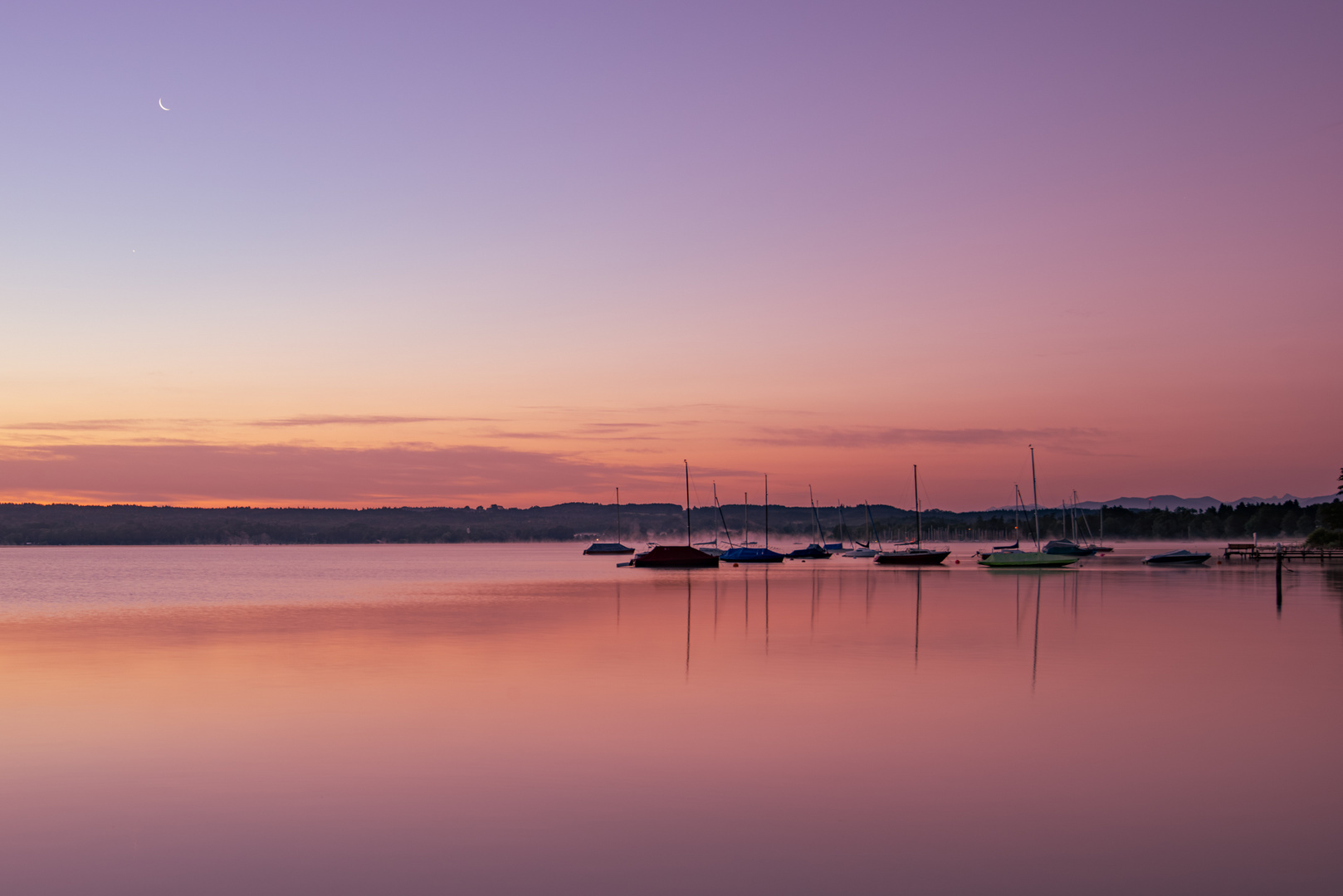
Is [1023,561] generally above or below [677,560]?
above

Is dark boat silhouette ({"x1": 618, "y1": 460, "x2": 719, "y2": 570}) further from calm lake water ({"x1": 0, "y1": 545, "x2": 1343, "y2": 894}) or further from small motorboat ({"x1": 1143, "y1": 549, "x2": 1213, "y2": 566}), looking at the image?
calm lake water ({"x1": 0, "y1": 545, "x2": 1343, "y2": 894})

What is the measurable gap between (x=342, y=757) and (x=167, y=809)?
369 centimetres

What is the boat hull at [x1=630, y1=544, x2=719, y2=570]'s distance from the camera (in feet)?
388

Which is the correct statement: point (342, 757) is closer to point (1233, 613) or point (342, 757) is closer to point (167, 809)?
point (167, 809)

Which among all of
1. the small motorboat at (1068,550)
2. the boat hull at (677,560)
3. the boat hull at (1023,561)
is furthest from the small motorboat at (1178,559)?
the boat hull at (677,560)

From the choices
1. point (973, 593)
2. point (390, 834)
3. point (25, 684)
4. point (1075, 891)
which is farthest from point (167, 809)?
point (973, 593)

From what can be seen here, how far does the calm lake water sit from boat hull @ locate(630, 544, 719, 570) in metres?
76.5

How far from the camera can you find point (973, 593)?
6731 cm

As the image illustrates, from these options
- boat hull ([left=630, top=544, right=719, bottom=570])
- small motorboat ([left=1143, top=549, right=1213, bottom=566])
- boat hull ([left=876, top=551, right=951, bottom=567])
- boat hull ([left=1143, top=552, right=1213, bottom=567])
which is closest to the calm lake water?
boat hull ([left=876, top=551, right=951, bottom=567])

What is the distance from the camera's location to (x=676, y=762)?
1781 cm

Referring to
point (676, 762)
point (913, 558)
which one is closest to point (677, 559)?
point (913, 558)

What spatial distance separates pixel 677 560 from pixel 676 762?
331 ft

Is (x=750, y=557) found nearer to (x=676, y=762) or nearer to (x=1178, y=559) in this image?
(x=1178, y=559)

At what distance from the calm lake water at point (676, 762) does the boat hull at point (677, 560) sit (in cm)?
7648
